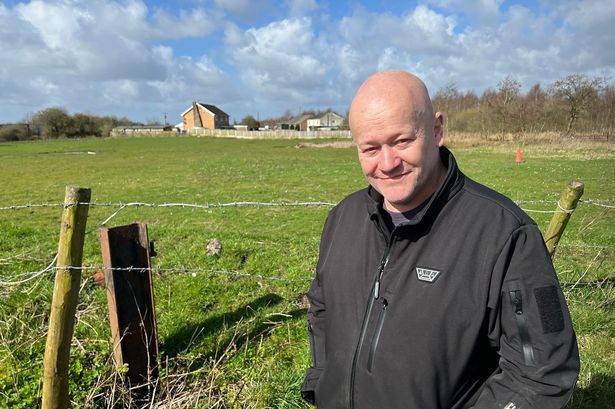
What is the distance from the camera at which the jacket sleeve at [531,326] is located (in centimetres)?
154

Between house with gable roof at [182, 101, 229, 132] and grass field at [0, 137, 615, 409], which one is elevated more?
house with gable roof at [182, 101, 229, 132]

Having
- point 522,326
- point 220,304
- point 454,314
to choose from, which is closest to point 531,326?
point 522,326

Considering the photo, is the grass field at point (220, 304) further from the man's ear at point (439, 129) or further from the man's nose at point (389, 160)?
the man's ear at point (439, 129)

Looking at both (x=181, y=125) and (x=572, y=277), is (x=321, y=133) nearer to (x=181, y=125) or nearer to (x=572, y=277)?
(x=181, y=125)

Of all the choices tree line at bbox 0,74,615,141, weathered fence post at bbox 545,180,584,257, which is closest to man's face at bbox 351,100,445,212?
weathered fence post at bbox 545,180,584,257

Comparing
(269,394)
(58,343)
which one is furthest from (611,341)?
(58,343)

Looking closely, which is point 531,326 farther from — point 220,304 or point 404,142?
point 220,304

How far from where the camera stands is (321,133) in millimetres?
76125

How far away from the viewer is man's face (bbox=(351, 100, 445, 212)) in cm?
174

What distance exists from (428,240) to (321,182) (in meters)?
16.3

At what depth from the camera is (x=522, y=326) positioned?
1562 millimetres

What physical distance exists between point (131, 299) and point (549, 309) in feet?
9.21

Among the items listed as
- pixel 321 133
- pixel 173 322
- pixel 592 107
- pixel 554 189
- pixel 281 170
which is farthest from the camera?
pixel 321 133

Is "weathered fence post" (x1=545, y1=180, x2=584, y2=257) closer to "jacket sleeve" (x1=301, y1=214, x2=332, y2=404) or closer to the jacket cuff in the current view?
"jacket sleeve" (x1=301, y1=214, x2=332, y2=404)
